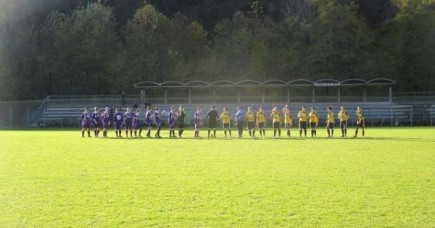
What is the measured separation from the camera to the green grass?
10.2 m

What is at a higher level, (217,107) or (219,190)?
(217,107)

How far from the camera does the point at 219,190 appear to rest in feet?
43.0

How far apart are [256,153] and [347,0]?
2031 inches

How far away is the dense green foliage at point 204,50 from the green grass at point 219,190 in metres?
46.6

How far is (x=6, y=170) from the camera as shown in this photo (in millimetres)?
16953

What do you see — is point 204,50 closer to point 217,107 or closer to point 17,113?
point 217,107

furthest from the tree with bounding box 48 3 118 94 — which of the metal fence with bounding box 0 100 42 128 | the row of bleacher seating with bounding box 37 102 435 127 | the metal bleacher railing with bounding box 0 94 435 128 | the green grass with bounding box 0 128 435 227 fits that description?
the green grass with bounding box 0 128 435 227

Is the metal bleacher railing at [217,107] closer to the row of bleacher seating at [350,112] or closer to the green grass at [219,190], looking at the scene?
the row of bleacher seating at [350,112]

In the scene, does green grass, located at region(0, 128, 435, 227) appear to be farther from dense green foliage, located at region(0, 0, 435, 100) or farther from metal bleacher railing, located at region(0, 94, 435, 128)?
dense green foliage, located at region(0, 0, 435, 100)

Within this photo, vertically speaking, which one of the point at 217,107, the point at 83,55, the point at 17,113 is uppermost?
the point at 83,55

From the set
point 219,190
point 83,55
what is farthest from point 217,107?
point 219,190

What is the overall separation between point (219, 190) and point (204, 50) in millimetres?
58665

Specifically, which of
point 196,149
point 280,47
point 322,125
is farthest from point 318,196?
point 280,47

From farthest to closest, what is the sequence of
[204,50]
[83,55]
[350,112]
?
[204,50] < [83,55] < [350,112]
